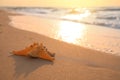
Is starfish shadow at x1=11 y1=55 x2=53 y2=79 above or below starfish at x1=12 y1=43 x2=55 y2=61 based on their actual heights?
below

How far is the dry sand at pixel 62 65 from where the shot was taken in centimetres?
407

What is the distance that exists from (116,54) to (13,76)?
2902 millimetres

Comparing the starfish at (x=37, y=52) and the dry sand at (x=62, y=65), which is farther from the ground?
the starfish at (x=37, y=52)

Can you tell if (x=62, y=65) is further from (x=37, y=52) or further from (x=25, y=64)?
(x=25, y=64)

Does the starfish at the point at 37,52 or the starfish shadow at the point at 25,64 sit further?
the starfish at the point at 37,52

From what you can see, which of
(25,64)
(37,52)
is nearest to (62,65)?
(37,52)

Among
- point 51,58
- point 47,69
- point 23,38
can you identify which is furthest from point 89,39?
Answer: point 47,69

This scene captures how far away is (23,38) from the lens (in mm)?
6574

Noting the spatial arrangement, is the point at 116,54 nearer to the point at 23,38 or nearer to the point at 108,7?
the point at 23,38

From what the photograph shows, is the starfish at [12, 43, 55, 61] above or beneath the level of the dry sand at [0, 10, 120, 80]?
above

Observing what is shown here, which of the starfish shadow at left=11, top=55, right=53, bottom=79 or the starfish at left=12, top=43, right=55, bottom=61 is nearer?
the starfish shadow at left=11, top=55, right=53, bottom=79

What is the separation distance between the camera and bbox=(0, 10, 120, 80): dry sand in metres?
4.07

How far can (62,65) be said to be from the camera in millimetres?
4637

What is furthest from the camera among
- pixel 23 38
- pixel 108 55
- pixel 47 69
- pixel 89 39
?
pixel 89 39
